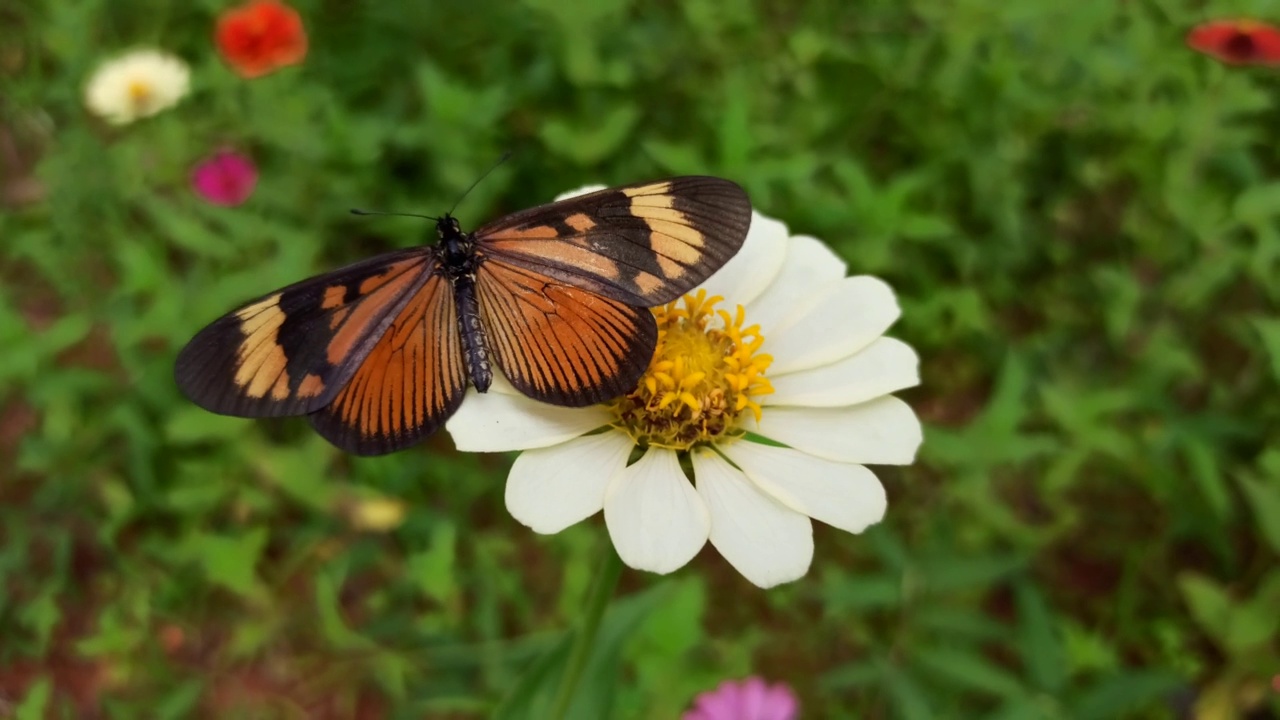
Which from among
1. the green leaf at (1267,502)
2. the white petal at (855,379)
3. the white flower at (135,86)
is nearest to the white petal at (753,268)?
the white petal at (855,379)

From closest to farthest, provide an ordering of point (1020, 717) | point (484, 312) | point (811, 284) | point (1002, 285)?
point (484, 312) → point (811, 284) → point (1020, 717) → point (1002, 285)

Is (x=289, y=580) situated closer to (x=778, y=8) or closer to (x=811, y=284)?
(x=811, y=284)

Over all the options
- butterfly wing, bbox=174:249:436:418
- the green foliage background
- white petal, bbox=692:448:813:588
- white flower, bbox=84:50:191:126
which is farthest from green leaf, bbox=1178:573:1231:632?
white flower, bbox=84:50:191:126

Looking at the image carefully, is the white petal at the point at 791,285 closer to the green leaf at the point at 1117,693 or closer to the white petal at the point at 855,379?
the white petal at the point at 855,379

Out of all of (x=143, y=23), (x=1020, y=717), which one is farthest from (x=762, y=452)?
(x=143, y=23)

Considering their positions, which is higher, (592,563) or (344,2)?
(344,2)
